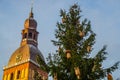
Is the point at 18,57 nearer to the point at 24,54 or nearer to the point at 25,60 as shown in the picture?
the point at 24,54

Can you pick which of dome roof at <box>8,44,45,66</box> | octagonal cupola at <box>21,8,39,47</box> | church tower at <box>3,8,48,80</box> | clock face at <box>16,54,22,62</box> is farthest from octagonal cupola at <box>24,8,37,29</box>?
clock face at <box>16,54,22,62</box>

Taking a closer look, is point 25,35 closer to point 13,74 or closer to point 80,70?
point 13,74

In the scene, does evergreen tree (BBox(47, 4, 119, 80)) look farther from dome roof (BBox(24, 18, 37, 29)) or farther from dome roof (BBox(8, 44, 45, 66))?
dome roof (BBox(24, 18, 37, 29))

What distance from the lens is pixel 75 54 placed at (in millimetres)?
21391

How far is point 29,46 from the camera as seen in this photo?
6475 centimetres

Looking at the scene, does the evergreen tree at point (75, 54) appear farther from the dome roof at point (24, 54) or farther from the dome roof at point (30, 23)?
the dome roof at point (30, 23)

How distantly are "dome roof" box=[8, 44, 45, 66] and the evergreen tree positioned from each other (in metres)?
38.8

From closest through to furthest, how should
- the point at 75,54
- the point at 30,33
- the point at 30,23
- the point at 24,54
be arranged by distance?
the point at 75,54
the point at 24,54
the point at 30,33
the point at 30,23

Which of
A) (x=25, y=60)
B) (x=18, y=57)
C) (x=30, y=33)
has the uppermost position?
(x=30, y=33)

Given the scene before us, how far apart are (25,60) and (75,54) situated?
4196 centimetres

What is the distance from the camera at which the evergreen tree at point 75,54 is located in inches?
824

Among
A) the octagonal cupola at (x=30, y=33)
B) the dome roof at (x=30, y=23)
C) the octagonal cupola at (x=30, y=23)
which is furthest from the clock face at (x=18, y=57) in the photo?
the dome roof at (x=30, y=23)

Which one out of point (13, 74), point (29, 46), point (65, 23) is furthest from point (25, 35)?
point (65, 23)

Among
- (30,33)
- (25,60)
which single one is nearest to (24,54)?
(25,60)
